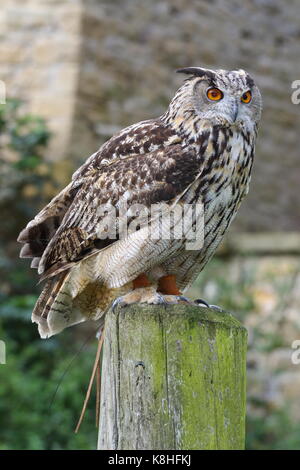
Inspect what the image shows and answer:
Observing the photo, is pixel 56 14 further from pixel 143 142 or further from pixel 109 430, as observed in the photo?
pixel 109 430

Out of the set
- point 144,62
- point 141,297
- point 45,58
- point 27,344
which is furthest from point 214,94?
point 144,62

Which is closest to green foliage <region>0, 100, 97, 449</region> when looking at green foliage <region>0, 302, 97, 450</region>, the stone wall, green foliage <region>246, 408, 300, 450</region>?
green foliage <region>0, 302, 97, 450</region>

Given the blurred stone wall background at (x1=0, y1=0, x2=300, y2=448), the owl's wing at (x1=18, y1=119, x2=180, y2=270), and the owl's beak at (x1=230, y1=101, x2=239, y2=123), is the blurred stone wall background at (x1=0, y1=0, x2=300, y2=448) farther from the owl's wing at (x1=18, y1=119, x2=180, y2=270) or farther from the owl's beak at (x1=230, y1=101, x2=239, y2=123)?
the owl's beak at (x1=230, y1=101, x2=239, y2=123)

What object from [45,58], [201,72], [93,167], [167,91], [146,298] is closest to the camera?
[146,298]

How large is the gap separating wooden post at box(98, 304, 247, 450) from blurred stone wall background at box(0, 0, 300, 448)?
12.4ft

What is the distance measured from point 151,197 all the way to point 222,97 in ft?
1.46

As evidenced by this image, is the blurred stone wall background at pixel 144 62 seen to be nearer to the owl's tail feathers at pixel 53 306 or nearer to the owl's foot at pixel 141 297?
the owl's tail feathers at pixel 53 306

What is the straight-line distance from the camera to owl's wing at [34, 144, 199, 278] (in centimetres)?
286

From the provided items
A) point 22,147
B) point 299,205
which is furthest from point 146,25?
point 299,205

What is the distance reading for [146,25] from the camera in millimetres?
→ 7363

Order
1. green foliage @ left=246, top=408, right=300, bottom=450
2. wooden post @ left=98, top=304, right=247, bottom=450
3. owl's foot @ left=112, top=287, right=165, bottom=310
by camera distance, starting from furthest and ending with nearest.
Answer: green foliage @ left=246, top=408, right=300, bottom=450 < owl's foot @ left=112, top=287, right=165, bottom=310 < wooden post @ left=98, top=304, right=247, bottom=450

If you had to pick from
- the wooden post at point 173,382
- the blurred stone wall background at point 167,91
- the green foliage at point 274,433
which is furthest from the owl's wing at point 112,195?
the blurred stone wall background at point 167,91

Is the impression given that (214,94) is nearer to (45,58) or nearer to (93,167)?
(93,167)

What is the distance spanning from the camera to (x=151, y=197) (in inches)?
113
